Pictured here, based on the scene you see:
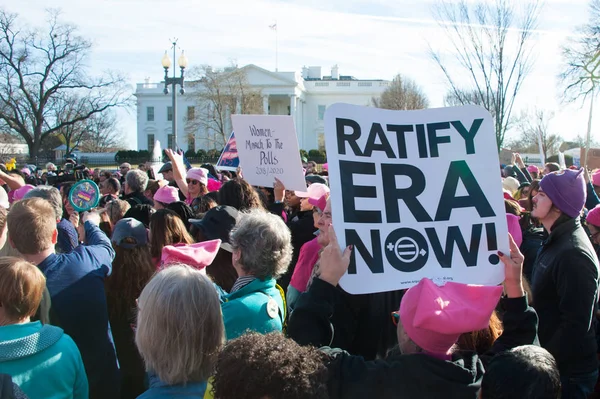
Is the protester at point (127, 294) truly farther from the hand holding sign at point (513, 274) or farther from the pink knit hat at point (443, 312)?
the hand holding sign at point (513, 274)

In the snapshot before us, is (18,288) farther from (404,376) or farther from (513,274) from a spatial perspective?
(513,274)

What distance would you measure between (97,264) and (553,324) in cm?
274

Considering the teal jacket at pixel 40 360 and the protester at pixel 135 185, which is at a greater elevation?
the protester at pixel 135 185

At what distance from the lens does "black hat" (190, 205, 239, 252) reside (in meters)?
4.00

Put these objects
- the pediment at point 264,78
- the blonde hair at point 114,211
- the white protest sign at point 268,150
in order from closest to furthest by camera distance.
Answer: the blonde hair at point 114,211 < the white protest sign at point 268,150 < the pediment at point 264,78

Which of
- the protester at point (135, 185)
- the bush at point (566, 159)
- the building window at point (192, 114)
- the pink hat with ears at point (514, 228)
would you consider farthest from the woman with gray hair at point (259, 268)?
the building window at point (192, 114)

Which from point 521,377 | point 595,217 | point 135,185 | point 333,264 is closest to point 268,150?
point 135,185

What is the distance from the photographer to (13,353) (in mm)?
2422

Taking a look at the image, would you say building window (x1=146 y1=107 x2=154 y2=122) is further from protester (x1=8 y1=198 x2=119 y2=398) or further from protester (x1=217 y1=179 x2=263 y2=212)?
protester (x1=8 y1=198 x2=119 y2=398)

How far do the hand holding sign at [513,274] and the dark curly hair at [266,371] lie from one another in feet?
3.65

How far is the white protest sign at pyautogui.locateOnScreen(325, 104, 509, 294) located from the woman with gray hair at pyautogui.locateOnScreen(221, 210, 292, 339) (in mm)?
505

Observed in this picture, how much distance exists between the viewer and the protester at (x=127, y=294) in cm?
377

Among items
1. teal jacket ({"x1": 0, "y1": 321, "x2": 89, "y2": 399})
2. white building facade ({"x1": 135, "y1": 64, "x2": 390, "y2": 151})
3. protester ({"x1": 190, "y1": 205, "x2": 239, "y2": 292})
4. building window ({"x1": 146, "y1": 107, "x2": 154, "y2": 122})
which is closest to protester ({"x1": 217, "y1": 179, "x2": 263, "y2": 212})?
protester ({"x1": 190, "y1": 205, "x2": 239, "y2": 292})

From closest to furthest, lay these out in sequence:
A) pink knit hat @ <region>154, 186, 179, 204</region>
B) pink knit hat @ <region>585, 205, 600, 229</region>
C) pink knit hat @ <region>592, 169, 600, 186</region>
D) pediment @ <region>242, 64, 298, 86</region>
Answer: pink knit hat @ <region>585, 205, 600, 229</region> → pink knit hat @ <region>154, 186, 179, 204</region> → pink knit hat @ <region>592, 169, 600, 186</region> → pediment @ <region>242, 64, 298, 86</region>
